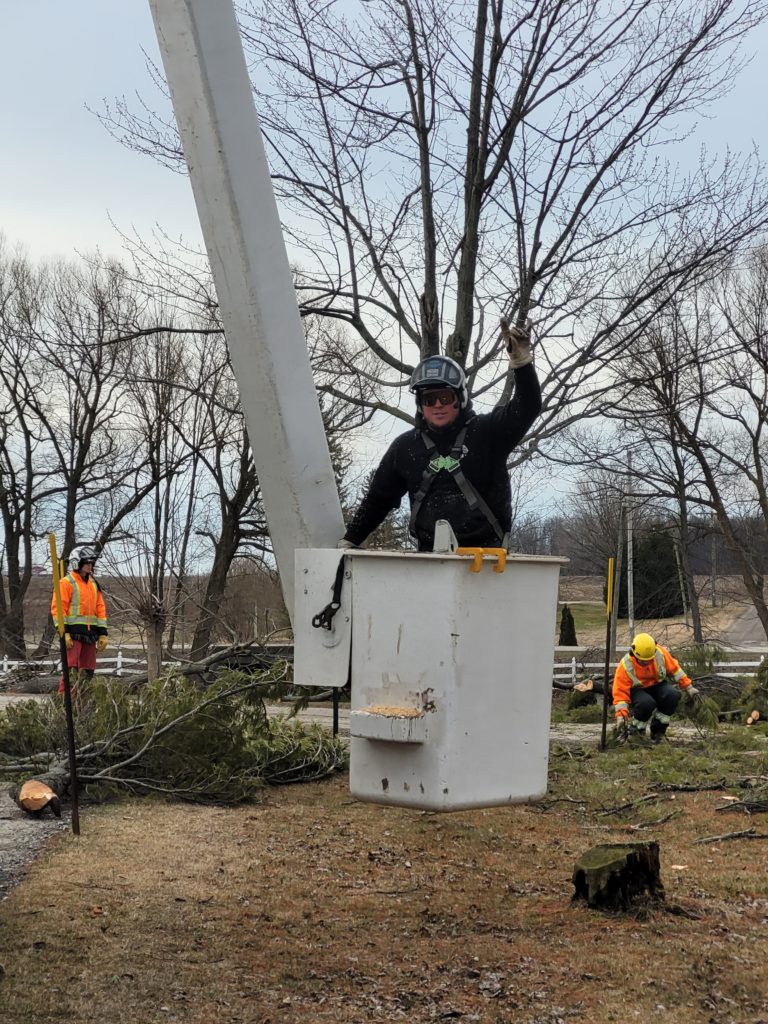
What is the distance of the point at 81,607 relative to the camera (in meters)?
11.3

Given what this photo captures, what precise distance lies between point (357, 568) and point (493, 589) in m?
0.51

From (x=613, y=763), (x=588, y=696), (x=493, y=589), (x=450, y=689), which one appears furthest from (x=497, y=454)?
(x=588, y=696)

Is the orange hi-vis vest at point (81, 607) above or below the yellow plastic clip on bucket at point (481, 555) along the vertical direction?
below

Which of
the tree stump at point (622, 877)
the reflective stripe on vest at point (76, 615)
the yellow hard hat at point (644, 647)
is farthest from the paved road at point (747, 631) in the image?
the tree stump at point (622, 877)

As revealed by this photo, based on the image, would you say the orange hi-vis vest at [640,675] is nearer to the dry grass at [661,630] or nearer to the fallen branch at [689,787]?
the fallen branch at [689,787]

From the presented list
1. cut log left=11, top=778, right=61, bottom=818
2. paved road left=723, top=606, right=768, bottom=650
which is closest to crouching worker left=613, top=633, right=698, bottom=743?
cut log left=11, top=778, right=61, bottom=818

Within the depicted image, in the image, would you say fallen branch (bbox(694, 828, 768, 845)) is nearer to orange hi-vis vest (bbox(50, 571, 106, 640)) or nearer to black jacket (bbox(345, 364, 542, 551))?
black jacket (bbox(345, 364, 542, 551))

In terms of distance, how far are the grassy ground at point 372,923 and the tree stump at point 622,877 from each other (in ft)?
0.29

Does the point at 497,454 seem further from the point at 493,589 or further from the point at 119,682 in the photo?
the point at 119,682

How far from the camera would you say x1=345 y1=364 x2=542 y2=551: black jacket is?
4547mm

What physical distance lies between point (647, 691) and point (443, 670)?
333 inches

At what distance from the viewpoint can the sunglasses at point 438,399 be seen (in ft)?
15.0

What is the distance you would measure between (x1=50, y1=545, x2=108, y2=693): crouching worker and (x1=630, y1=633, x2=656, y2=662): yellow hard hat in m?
5.19

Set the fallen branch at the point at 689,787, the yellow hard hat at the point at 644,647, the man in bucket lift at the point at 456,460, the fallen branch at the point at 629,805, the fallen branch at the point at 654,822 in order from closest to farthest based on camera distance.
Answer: the man in bucket lift at the point at 456,460
the fallen branch at the point at 654,822
the fallen branch at the point at 629,805
the fallen branch at the point at 689,787
the yellow hard hat at the point at 644,647
